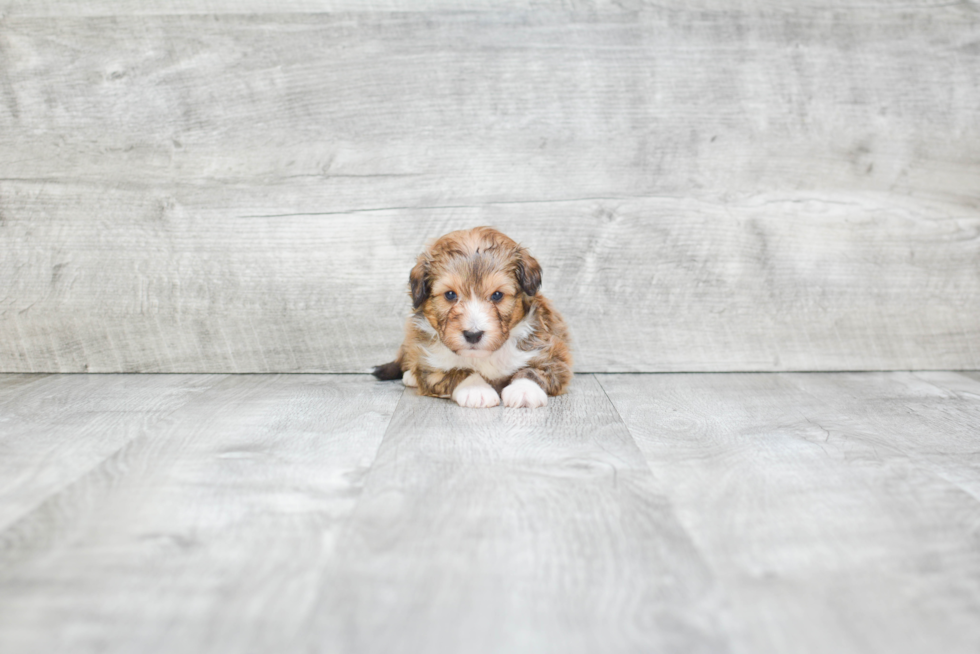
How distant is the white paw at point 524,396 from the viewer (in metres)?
2.62

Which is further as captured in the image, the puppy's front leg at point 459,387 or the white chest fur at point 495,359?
the white chest fur at point 495,359

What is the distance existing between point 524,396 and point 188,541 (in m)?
1.38

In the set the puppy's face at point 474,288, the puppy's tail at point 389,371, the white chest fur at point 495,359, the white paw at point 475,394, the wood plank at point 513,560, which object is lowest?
the puppy's tail at point 389,371

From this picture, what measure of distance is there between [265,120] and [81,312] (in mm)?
1200

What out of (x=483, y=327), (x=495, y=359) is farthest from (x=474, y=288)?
(x=495, y=359)

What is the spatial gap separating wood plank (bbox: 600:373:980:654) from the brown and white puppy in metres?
0.38

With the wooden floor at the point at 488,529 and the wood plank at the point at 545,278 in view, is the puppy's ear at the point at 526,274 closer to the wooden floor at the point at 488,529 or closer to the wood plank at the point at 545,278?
the wooden floor at the point at 488,529

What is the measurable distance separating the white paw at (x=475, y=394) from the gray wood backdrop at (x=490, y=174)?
748 mm

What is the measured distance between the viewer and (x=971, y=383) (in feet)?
10.2

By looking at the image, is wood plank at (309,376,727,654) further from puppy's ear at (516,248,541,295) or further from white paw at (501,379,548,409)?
puppy's ear at (516,248,541,295)

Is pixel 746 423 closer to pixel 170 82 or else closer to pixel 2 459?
pixel 2 459

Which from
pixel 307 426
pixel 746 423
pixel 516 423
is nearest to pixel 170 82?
pixel 307 426

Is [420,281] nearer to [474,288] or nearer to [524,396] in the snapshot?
[474,288]

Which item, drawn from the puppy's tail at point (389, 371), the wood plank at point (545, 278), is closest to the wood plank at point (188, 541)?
the puppy's tail at point (389, 371)
